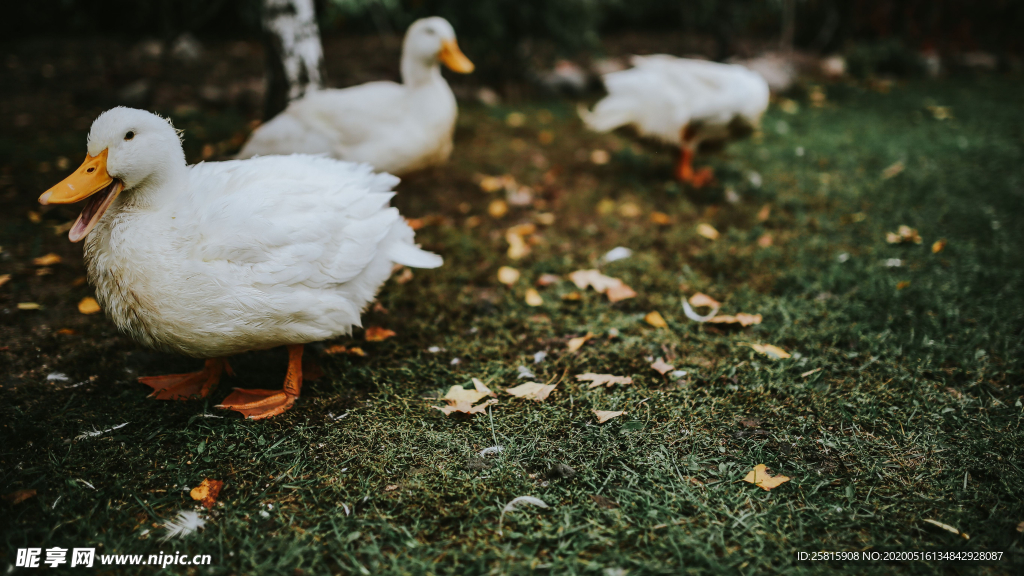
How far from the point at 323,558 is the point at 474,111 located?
5597mm

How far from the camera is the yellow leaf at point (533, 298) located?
3006mm

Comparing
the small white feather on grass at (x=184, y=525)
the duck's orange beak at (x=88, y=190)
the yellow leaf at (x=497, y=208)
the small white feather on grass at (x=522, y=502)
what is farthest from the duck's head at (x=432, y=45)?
the small white feather on grass at (x=184, y=525)

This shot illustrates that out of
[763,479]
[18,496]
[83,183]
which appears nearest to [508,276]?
[763,479]

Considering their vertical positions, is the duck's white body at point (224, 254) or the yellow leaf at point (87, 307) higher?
the duck's white body at point (224, 254)

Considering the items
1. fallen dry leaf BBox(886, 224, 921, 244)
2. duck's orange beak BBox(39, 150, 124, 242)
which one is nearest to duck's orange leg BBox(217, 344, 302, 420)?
duck's orange beak BBox(39, 150, 124, 242)

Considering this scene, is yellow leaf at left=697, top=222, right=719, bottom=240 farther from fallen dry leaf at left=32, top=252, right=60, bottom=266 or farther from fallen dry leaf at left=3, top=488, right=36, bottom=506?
fallen dry leaf at left=32, top=252, right=60, bottom=266

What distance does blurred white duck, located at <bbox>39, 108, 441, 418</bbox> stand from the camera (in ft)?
6.33

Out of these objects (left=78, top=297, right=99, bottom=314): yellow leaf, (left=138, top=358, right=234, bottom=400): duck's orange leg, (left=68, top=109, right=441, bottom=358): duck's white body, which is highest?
(left=68, top=109, right=441, bottom=358): duck's white body

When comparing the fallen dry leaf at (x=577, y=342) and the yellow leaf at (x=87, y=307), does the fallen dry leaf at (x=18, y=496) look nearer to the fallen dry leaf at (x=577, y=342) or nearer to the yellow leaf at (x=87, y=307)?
the yellow leaf at (x=87, y=307)

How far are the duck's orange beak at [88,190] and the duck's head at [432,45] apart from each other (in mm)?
2198

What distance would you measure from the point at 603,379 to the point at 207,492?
1.50 metres

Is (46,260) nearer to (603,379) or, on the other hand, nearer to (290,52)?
(290,52)

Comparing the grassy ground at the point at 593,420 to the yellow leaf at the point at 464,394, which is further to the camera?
the yellow leaf at the point at 464,394

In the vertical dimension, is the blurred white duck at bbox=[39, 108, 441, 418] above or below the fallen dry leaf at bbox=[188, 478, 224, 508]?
above
